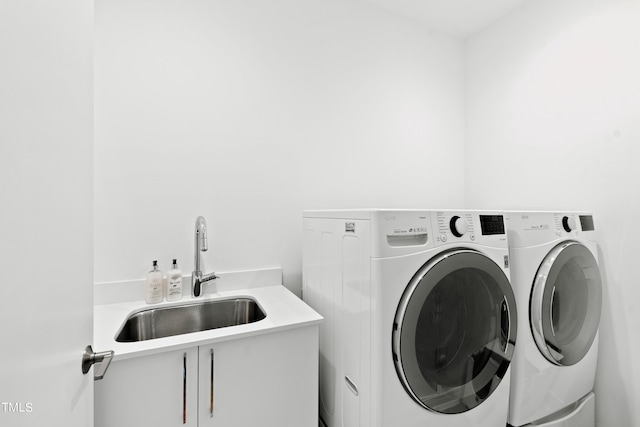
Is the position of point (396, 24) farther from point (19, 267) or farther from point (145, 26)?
point (19, 267)

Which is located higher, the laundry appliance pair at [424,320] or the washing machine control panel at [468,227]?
the washing machine control panel at [468,227]

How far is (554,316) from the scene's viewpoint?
134 cm

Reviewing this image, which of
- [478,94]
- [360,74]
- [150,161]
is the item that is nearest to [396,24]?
[360,74]

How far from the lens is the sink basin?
4.23 feet

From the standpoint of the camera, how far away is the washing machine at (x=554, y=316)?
125 centimetres

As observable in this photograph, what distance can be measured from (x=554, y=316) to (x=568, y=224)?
1.50 feet

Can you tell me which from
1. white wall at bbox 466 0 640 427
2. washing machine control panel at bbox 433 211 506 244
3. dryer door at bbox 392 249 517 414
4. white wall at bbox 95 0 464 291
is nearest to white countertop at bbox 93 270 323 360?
white wall at bbox 95 0 464 291

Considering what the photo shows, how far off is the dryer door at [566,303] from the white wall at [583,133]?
0.19 meters

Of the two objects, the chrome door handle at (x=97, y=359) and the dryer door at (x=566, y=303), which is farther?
the dryer door at (x=566, y=303)

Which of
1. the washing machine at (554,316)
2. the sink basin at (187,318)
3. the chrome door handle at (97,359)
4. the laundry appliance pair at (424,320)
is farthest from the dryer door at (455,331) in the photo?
the chrome door handle at (97,359)

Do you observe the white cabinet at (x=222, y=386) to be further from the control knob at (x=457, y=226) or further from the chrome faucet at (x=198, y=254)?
the control knob at (x=457, y=226)

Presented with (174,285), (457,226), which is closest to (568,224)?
(457,226)

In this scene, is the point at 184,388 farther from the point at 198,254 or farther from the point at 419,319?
the point at 419,319

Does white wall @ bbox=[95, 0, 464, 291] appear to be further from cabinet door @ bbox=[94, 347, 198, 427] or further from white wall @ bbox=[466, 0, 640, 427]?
cabinet door @ bbox=[94, 347, 198, 427]
